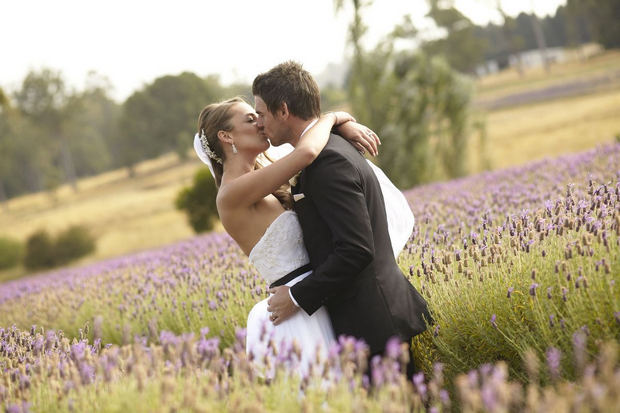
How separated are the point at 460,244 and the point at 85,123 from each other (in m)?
83.9

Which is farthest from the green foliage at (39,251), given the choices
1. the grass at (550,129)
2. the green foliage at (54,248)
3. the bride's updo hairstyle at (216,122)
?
the bride's updo hairstyle at (216,122)

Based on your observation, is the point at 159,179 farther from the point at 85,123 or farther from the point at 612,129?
the point at 612,129

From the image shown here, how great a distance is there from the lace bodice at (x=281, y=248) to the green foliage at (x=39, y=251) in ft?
66.7

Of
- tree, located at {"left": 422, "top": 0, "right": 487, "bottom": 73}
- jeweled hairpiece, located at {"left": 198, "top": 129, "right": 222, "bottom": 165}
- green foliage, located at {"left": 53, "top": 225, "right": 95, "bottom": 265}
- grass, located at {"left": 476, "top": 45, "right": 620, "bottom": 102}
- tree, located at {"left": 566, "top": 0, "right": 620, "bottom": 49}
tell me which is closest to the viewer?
jeweled hairpiece, located at {"left": 198, "top": 129, "right": 222, "bottom": 165}

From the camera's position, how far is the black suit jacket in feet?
8.38

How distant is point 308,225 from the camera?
2812mm

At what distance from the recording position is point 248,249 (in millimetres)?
3080

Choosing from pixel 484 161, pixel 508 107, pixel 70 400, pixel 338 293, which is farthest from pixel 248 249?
pixel 508 107

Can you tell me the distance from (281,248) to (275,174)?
409 millimetres

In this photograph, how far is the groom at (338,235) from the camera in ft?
8.41

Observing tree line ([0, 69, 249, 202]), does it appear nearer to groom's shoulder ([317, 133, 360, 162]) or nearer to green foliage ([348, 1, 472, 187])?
green foliage ([348, 1, 472, 187])

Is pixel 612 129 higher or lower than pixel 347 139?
lower

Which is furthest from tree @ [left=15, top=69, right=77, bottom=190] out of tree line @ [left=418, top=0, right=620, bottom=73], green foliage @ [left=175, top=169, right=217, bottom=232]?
green foliage @ [left=175, top=169, right=217, bottom=232]

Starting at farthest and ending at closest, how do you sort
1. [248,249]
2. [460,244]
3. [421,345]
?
[460,244] → [421,345] → [248,249]
